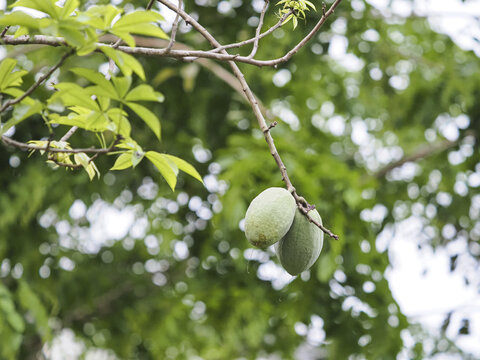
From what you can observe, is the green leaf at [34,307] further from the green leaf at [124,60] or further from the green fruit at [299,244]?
the green leaf at [124,60]

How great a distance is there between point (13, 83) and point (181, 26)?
2342mm

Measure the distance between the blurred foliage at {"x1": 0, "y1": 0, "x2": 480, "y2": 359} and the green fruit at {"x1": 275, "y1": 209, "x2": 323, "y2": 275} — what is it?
1292 millimetres

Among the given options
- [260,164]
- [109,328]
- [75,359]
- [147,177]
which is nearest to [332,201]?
[260,164]

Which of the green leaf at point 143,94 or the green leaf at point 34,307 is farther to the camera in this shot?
the green leaf at point 34,307

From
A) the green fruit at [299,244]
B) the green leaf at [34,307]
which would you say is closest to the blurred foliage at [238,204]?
the green leaf at [34,307]

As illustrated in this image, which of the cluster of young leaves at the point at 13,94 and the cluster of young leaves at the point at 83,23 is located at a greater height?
the cluster of young leaves at the point at 83,23

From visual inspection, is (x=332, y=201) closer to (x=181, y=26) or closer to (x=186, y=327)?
(x=181, y=26)

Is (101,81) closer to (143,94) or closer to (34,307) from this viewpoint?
(143,94)

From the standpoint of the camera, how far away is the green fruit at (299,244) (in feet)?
4.18

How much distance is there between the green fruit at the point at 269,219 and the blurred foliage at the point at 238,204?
4.46 ft

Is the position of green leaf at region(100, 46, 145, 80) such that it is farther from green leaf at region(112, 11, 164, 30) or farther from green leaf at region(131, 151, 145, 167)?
green leaf at region(131, 151, 145, 167)

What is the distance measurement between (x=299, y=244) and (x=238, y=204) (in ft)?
4.80

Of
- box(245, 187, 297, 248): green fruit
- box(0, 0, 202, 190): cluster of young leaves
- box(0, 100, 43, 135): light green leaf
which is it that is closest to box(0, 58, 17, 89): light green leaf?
box(0, 0, 202, 190): cluster of young leaves

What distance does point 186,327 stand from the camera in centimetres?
436
